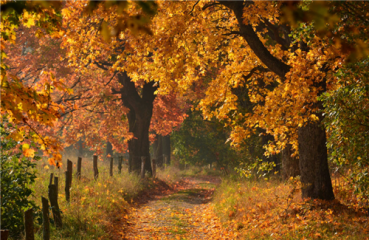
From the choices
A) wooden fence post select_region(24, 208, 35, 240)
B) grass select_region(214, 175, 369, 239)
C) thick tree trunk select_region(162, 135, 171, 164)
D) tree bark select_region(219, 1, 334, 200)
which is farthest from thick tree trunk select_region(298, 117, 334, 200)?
thick tree trunk select_region(162, 135, 171, 164)

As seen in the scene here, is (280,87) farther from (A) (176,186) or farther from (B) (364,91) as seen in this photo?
(A) (176,186)

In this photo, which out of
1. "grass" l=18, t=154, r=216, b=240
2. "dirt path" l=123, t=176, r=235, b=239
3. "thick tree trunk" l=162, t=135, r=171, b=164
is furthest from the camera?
"thick tree trunk" l=162, t=135, r=171, b=164

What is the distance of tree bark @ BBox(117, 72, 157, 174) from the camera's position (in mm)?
19766

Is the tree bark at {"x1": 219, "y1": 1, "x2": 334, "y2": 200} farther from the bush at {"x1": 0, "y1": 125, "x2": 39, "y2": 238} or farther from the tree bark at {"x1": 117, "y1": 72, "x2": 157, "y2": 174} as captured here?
the tree bark at {"x1": 117, "y1": 72, "x2": 157, "y2": 174}

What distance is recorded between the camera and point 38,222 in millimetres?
7355

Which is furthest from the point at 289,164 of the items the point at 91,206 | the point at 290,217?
the point at 91,206

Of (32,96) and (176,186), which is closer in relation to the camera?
(32,96)

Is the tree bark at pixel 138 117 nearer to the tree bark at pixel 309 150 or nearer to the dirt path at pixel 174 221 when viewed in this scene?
the dirt path at pixel 174 221

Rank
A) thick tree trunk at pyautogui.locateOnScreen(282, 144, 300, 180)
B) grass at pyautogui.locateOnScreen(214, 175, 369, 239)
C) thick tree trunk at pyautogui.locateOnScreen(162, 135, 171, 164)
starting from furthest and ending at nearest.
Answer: thick tree trunk at pyautogui.locateOnScreen(162, 135, 171, 164)
thick tree trunk at pyautogui.locateOnScreen(282, 144, 300, 180)
grass at pyautogui.locateOnScreen(214, 175, 369, 239)

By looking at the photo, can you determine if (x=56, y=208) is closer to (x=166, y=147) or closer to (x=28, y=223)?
(x=28, y=223)

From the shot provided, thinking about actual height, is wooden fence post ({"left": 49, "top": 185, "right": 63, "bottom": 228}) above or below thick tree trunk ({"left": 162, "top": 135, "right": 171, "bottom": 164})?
below

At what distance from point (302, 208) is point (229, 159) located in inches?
781

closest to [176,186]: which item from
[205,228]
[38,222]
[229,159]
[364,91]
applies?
[229,159]

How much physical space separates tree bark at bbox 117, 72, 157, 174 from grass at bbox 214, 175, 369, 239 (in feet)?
30.9
